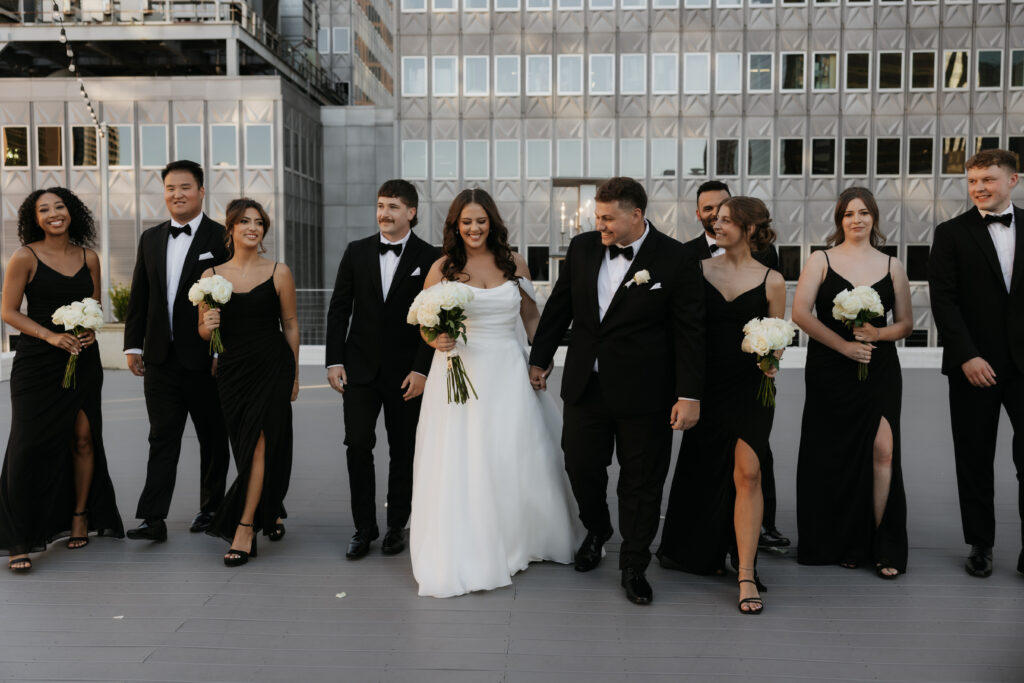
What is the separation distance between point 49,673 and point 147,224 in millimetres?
34996

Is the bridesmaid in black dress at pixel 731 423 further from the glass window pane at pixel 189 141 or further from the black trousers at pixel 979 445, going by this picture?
the glass window pane at pixel 189 141

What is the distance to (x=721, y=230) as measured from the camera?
5133 millimetres

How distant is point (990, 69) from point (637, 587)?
38.7 m

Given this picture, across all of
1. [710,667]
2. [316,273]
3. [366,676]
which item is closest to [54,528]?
[366,676]

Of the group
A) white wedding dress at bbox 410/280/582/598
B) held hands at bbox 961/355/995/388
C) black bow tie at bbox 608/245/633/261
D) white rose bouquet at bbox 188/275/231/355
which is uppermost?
black bow tie at bbox 608/245/633/261

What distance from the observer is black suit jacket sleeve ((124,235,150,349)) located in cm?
621

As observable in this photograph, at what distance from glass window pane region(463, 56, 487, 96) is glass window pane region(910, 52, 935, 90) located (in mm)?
17181

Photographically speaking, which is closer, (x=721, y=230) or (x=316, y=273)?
(x=721, y=230)

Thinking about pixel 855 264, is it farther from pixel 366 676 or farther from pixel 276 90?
pixel 276 90

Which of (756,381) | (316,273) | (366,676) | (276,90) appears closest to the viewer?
(366,676)

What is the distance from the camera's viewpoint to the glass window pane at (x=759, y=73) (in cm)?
3716

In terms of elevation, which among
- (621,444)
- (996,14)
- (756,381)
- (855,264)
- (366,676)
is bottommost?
(366,676)

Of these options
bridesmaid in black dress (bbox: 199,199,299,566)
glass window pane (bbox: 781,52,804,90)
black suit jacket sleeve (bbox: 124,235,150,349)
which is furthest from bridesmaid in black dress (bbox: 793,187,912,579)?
glass window pane (bbox: 781,52,804,90)

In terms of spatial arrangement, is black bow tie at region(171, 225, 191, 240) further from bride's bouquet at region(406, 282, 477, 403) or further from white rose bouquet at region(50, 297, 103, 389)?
bride's bouquet at region(406, 282, 477, 403)
